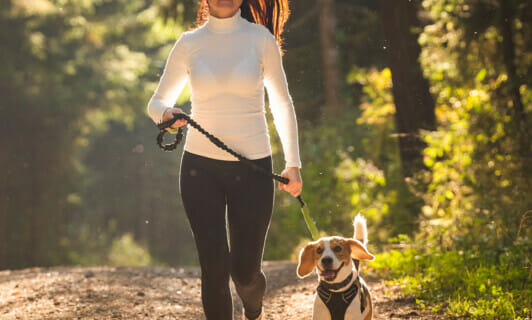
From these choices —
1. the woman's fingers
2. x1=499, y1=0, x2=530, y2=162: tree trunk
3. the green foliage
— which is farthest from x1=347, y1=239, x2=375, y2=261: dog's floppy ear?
x1=499, y1=0, x2=530, y2=162: tree trunk

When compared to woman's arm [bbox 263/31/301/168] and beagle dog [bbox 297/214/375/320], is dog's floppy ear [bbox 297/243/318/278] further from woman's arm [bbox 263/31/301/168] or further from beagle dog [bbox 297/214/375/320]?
woman's arm [bbox 263/31/301/168]

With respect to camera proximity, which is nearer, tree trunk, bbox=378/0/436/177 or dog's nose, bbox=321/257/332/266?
dog's nose, bbox=321/257/332/266

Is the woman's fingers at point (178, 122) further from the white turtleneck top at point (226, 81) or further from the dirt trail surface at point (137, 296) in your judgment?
the dirt trail surface at point (137, 296)

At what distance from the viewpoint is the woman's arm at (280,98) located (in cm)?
341

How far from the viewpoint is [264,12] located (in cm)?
371

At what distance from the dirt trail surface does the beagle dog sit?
5.27ft

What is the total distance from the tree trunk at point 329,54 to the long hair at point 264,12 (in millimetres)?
10647

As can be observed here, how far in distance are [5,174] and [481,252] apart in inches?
610

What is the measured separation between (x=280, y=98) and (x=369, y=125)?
7178 millimetres

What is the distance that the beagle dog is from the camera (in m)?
3.29

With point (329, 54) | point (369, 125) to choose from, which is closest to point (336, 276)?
point (369, 125)

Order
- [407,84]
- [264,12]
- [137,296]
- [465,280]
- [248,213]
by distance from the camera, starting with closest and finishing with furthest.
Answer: [248,213] → [264,12] → [465,280] → [137,296] → [407,84]

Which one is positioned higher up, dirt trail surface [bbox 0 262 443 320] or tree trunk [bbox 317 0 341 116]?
tree trunk [bbox 317 0 341 116]

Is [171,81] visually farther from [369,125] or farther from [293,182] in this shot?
[369,125]
